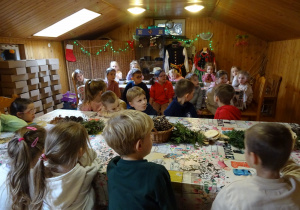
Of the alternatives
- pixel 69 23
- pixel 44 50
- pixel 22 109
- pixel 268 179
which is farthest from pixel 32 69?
pixel 268 179

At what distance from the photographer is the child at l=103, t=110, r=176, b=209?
0.92 m

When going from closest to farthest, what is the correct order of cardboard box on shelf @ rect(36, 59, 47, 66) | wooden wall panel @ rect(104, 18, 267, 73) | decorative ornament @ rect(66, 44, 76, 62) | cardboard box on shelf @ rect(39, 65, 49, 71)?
cardboard box on shelf @ rect(36, 59, 47, 66)
cardboard box on shelf @ rect(39, 65, 49, 71)
decorative ornament @ rect(66, 44, 76, 62)
wooden wall panel @ rect(104, 18, 267, 73)

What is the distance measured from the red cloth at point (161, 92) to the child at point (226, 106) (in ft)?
4.47

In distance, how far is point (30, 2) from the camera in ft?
10.0

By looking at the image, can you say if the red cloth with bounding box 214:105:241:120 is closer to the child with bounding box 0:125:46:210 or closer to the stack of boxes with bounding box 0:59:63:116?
the child with bounding box 0:125:46:210

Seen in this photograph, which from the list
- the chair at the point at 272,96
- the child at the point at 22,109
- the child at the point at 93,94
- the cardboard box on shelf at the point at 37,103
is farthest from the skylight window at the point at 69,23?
the chair at the point at 272,96

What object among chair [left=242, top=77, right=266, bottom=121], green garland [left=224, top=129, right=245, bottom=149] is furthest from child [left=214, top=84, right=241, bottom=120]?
chair [left=242, top=77, right=266, bottom=121]

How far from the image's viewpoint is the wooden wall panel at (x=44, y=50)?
423cm

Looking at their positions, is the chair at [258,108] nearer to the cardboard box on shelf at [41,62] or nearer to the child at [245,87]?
the child at [245,87]

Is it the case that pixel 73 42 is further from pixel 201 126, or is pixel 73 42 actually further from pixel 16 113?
pixel 201 126

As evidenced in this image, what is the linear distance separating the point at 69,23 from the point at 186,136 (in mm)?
4500

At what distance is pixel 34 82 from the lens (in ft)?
13.4

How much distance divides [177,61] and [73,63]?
276 centimetres

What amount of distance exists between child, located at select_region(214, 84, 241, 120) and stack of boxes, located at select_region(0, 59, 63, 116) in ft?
11.2
